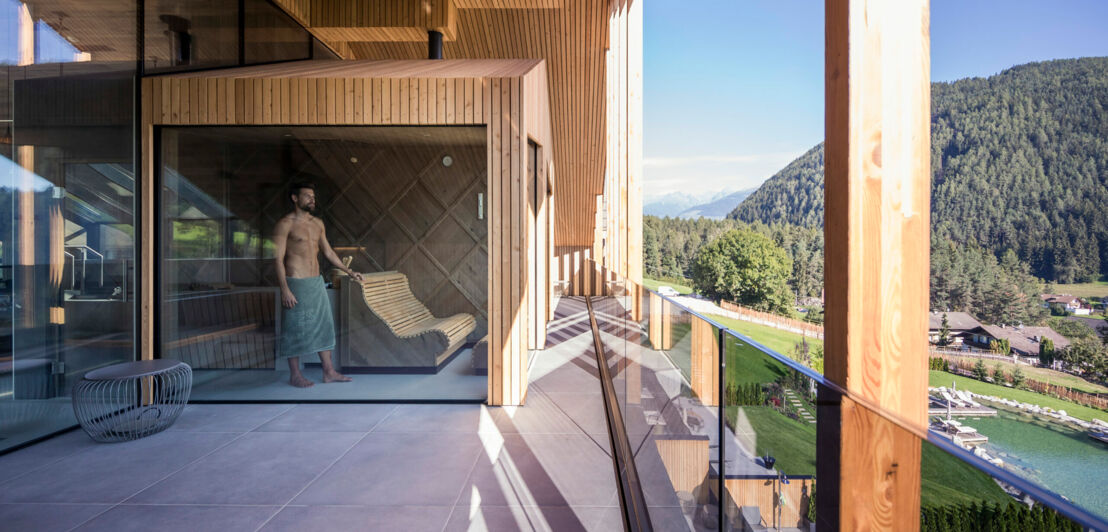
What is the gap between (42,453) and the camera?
333cm

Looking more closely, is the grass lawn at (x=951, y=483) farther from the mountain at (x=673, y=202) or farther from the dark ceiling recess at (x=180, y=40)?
the mountain at (x=673, y=202)

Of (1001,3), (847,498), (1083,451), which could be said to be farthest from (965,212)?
(847,498)

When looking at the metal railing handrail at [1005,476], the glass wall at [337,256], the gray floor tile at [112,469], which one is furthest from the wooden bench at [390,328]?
the metal railing handrail at [1005,476]

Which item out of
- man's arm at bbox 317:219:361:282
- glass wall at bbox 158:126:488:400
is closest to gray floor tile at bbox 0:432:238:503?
glass wall at bbox 158:126:488:400

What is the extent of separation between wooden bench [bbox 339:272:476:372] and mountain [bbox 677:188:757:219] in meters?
35.5

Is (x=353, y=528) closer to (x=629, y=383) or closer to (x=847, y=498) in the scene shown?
(x=629, y=383)

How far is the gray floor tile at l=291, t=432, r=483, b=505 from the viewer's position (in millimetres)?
2734

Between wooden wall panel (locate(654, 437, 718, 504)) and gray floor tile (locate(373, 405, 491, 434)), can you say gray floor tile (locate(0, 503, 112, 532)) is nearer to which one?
gray floor tile (locate(373, 405, 491, 434))

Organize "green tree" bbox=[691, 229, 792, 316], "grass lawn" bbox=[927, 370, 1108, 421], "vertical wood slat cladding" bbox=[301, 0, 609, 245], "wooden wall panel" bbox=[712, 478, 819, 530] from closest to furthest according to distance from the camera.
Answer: "wooden wall panel" bbox=[712, 478, 819, 530] < "vertical wood slat cladding" bbox=[301, 0, 609, 245] < "grass lawn" bbox=[927, 370, 1108, 421] < "green tree" bbox=[691, 229, 792, 316]

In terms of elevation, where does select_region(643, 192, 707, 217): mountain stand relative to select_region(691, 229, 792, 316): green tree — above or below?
above

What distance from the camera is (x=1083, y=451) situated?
35.3ft

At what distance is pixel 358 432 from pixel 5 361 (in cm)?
209

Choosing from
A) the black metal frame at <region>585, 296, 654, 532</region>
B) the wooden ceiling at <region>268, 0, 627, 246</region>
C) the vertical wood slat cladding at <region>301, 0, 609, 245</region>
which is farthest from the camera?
the vertical wood slat cladding at <region>301, 0, 609, 245</region>

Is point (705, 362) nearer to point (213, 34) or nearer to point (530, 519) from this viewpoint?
point (530, 519)
